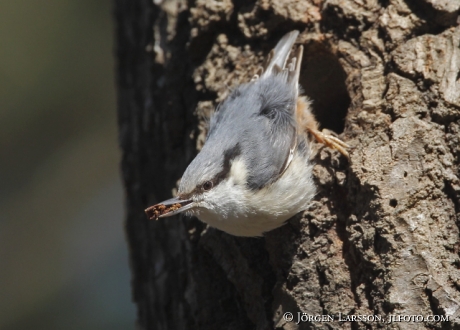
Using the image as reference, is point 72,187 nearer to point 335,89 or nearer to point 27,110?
point 27,110

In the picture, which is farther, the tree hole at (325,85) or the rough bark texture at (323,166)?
the tree hole at (325,85)

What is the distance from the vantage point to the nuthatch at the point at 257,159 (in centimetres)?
263

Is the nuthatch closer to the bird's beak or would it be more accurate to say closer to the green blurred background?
the bird's beak

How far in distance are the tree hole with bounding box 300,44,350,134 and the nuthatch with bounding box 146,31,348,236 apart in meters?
0.13

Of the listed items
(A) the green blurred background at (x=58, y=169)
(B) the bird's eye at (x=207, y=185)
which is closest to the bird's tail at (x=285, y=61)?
(B) the bird's eye at (x=207, y=185)

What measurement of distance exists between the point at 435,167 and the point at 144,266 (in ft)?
5.81

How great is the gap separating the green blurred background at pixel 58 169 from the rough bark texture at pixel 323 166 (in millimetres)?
2459

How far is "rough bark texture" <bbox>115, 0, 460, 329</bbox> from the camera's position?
238cm

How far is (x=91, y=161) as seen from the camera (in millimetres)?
6297

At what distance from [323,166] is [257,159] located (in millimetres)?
309
